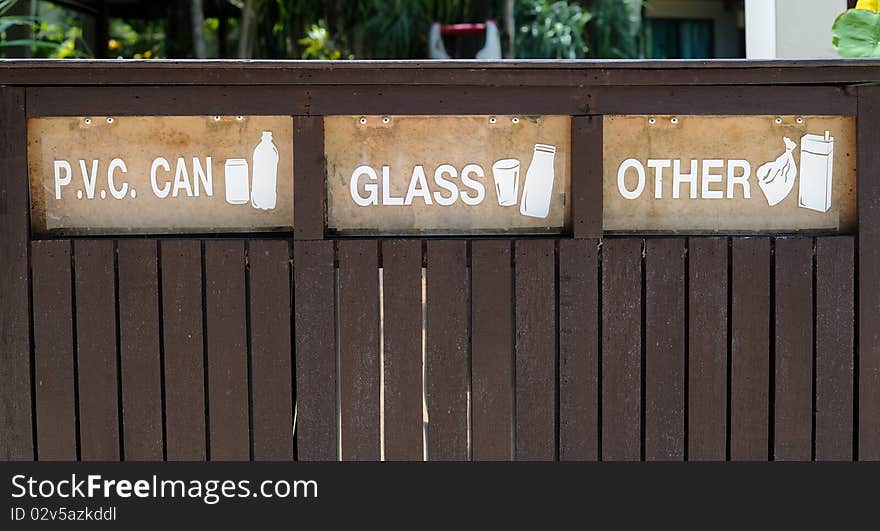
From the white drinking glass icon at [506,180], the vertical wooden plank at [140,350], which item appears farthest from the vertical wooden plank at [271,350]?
the white drinking glass icon at [506,180]

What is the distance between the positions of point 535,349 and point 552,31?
8355 millimetres

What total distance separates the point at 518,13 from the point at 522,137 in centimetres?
873

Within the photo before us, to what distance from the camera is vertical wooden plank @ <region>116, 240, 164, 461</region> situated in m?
3.14

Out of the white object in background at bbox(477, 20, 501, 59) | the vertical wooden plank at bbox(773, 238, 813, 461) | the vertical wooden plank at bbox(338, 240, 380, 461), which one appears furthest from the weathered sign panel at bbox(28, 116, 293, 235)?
the white object in background at bbox(477, 20, 501, 59)

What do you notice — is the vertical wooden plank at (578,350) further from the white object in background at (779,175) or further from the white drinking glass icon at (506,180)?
the white object in background at (779,175)

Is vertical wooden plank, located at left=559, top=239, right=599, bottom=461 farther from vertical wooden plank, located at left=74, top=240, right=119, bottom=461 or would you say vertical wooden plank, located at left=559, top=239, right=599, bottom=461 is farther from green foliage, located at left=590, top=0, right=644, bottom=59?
green foliage, located at left=590, top=0, right=644, bottom=59

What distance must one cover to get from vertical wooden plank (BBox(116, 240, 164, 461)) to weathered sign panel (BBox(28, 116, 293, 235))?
114 mm

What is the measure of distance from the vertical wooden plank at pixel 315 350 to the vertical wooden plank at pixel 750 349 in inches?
52.5

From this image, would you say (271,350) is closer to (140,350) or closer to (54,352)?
(140,350)

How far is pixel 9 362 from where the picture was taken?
316 cm

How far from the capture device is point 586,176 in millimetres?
3119

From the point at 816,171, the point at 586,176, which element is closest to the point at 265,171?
the point at 586,176
